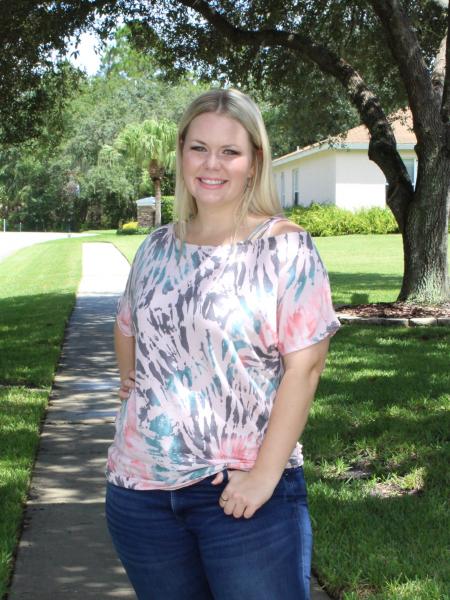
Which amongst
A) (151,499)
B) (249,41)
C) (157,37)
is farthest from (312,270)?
(157,37)

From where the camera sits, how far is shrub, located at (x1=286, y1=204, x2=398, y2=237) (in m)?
35.4

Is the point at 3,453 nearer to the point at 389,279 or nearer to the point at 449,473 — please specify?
the point at 449,473

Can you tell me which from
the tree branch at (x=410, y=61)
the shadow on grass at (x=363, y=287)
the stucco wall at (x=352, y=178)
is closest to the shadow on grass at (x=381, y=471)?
the tree branch at (x=410, y=61)

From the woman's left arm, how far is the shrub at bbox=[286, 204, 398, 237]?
1316 inches

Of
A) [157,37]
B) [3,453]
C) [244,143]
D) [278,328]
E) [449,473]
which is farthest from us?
[157,37]

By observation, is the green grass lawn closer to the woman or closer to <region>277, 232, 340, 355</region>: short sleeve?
the woman

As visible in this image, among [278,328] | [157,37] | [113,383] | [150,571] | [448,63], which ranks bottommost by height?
[113,383]

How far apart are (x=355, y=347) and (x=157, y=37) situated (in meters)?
7.59

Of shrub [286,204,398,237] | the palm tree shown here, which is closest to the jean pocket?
shrub [286,204,398,237]

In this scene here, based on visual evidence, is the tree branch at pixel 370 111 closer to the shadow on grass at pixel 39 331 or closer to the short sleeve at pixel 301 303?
the shadow on grass at pixel 39 331

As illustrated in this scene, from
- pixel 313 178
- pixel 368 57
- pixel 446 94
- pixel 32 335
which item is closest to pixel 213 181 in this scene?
pixel 32 335

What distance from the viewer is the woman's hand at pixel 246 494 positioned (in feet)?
6.56

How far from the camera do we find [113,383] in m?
8.16

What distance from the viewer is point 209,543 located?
204cm
